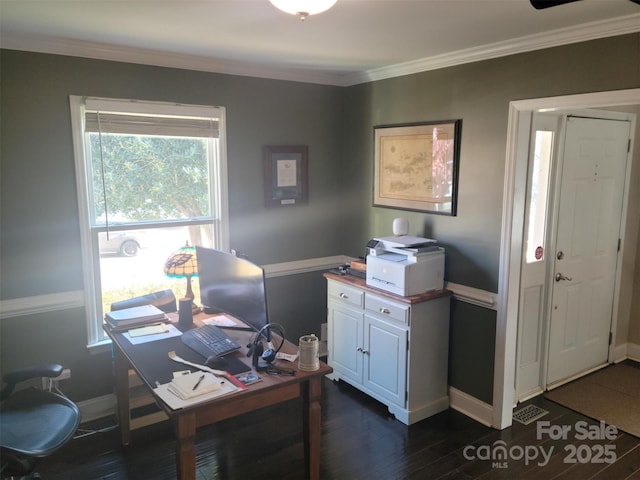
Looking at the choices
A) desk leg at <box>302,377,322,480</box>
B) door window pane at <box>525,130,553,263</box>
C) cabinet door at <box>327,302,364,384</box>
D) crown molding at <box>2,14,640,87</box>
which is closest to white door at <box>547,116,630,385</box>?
door window pane at <box>525,130,553,263</box>

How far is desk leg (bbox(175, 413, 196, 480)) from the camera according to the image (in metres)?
1.94

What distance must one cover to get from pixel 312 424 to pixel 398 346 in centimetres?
102

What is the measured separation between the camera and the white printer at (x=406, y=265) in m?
3.12

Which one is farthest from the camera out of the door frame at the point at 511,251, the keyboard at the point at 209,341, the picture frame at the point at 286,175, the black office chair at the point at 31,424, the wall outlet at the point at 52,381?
the picture frame at the point at 286,175

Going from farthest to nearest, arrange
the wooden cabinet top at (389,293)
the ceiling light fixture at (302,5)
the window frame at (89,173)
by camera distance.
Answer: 1. the wooden cabinet top at (389,293)
2. the window frame at (89,173)
3. the ceiling light fixture at (302,5)

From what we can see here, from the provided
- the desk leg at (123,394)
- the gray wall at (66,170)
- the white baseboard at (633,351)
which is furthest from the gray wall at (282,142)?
the white baseboard at (633,351)

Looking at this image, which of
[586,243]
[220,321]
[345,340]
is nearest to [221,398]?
[220,321]

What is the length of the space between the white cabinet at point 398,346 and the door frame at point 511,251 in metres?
0.39

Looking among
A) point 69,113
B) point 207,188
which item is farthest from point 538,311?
point 69,113

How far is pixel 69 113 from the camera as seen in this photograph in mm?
2926

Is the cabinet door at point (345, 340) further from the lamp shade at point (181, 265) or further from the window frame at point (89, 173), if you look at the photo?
the window frame at point (89, 173)

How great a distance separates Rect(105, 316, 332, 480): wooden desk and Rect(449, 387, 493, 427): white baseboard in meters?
1.35

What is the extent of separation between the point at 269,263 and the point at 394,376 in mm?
1343

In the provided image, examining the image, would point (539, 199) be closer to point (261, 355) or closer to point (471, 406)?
point (471, 406)
